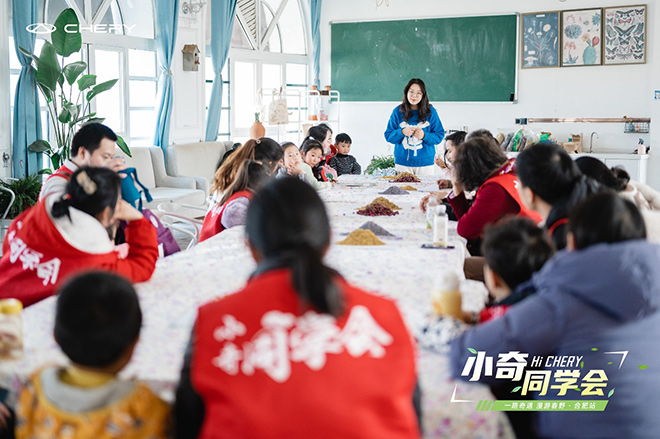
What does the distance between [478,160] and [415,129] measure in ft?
8.32

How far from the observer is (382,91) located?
29.6 ft

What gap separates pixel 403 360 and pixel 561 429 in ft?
1.82

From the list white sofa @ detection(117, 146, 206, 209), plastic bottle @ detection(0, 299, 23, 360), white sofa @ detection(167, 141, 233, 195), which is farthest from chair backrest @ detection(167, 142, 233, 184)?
plastic bottle @ detection(0, 299, 23, 360)

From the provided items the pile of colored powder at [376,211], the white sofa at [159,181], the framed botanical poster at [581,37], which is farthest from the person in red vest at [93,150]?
the framed botanical poster at [581,37]

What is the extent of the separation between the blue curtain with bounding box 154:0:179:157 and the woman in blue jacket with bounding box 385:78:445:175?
2.44 metres

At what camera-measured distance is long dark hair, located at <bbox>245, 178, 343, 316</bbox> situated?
111 centimetres

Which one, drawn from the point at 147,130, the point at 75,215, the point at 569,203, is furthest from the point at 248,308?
the point at 147,130

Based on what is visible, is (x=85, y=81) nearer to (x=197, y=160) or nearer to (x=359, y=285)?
(x=197, y=160)

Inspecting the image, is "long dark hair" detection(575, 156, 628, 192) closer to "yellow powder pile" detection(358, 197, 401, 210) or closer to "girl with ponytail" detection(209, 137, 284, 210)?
"yellow powder pile" detection(358, 197, 401, 210)

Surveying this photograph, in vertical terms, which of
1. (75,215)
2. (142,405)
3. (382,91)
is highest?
(382,91)

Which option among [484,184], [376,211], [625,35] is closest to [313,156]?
[376,211]

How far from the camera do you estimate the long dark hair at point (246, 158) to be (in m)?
3.38

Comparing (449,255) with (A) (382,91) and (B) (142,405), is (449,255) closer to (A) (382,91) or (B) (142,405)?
(B) (142,405)

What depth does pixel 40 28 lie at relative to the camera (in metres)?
5.65
